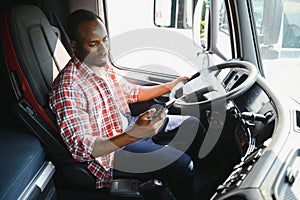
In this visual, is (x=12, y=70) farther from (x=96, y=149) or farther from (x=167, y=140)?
(x=167, y=140)

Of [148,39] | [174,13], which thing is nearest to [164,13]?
[174,13]

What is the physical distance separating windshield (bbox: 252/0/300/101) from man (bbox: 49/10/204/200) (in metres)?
0.54

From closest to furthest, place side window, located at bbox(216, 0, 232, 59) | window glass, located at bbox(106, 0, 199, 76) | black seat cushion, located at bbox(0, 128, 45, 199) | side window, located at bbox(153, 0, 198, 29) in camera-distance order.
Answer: black seat cushion, located at bbox(0, 128, 45, 199), side window, located at bbox(216, 0, 232, 59), side window, located at bbox(153, 0, 198, 29), window glass, located at bbox(106, 0, 199, 76)

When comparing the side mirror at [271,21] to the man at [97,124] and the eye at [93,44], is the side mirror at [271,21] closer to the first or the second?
the man at [97,124]

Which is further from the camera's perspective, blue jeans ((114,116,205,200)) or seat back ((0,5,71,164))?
blue jeans ((114,116,205,200))

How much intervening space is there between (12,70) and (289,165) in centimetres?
105

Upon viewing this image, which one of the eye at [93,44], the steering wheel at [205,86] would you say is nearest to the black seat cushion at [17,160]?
the eye at [93,44]

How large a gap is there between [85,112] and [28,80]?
0.25 meters

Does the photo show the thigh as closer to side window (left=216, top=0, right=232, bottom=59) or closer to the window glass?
side window (left=216, top=0, right=232, bottom=59)

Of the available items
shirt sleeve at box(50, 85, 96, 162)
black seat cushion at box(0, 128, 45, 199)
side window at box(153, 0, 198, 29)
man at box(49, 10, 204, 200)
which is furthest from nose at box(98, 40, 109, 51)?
side window at box(153, 0, 198, 29)

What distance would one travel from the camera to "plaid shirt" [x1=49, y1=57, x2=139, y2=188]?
4.47 ft

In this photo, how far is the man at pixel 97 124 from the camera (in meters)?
1.36

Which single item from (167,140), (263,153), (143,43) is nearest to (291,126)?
(263,153)

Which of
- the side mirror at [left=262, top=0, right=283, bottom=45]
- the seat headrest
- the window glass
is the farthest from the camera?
the window glass
